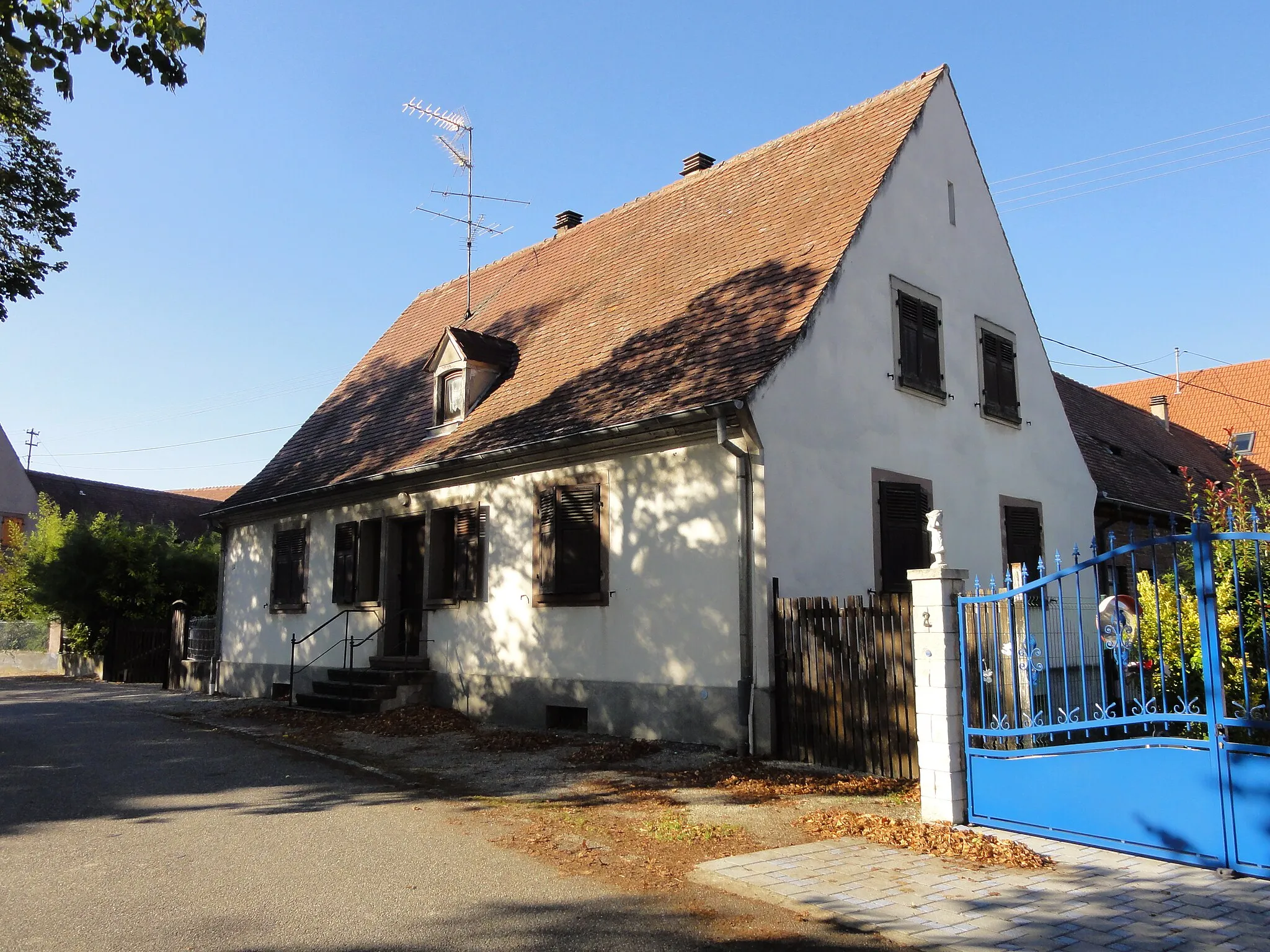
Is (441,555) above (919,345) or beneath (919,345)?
beneath

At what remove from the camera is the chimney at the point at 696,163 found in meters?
17.9

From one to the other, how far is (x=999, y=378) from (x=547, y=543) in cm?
746

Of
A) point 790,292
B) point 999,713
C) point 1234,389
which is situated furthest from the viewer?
point 1234,389

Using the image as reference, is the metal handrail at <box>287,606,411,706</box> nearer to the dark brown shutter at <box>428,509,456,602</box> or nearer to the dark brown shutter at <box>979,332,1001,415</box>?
the dark brown shutter at <box>428,509,456,602</box>

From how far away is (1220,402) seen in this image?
3102cm

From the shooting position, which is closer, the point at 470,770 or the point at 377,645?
the point at 470,770

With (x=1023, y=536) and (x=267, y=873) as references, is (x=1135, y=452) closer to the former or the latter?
(x=1023, y=536)

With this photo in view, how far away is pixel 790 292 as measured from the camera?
1216 centimetres

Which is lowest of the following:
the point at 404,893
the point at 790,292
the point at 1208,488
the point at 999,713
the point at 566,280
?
the point at 404,893

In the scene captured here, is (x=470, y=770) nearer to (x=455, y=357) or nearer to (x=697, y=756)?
(x=697, y=756)

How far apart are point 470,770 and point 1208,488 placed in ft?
28.3

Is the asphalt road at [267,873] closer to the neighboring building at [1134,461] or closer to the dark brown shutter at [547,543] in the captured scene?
the dark brown shutter at [547,543]

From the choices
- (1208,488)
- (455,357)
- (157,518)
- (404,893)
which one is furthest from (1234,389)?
(157,518)

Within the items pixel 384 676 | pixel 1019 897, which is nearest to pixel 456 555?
pixel 384 676
